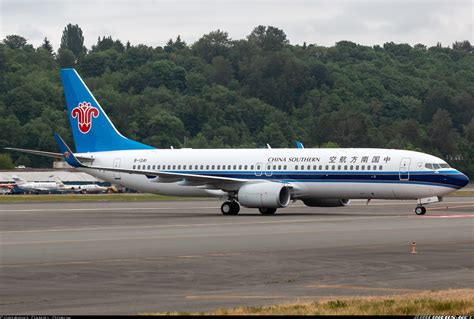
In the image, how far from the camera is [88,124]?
63531 millimetres

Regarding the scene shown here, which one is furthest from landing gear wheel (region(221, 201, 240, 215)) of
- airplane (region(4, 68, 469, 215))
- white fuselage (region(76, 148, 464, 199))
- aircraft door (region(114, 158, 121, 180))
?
aircraft door (region(114, 158, 121, 180))

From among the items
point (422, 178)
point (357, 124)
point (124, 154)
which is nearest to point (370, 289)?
point (422, 178)

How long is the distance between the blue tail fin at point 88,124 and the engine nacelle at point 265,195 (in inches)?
445

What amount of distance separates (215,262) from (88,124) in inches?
1512

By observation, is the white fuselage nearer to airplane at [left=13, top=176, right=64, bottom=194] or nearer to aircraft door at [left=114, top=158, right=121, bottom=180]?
aircraft door at [left=114, top=158, right=121, bottom=180]

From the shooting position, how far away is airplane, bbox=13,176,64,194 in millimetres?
136625

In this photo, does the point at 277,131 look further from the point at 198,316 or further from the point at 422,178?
the point at 198,316

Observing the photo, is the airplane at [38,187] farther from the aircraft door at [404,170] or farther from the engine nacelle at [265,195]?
the aircraft door at [404,170]

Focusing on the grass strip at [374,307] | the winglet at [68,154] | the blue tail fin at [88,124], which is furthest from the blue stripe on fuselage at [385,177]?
the grass strip at [374,307]

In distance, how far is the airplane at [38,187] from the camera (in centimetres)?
13662

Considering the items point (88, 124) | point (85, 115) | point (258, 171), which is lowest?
point (258, 171)

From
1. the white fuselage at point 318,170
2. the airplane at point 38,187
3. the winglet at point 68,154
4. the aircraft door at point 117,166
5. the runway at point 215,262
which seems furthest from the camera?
the airplane at point 38,187

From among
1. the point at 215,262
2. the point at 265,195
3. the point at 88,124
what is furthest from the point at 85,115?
the point at 215,262

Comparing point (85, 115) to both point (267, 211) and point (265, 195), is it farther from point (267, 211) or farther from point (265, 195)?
point (265, 195)
